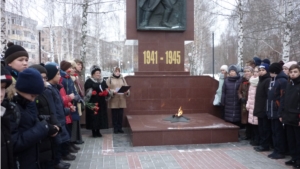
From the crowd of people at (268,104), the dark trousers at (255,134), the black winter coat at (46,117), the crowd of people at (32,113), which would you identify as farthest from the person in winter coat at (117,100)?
the black winter coat at (46,117)

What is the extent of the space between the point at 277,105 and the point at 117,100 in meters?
3.90

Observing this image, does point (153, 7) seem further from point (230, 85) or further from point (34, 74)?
point (34, 74)

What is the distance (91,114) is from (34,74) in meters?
4.20

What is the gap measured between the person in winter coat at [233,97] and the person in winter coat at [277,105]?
1.36m

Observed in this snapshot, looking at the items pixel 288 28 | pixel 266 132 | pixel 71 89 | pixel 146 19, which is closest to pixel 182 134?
pixel 266 132

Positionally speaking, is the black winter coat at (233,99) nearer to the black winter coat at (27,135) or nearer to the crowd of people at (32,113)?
the crowd of people at (32,113)

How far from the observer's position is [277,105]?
203 inches

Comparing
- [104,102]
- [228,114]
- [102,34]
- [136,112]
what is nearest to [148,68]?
[136,112]

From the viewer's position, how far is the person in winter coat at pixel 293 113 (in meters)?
4.47

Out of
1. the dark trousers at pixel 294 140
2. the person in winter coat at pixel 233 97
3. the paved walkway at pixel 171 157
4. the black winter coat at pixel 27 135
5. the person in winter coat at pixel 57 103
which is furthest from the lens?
the person in winter coat at pixel 233 97

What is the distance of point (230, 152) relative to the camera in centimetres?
552

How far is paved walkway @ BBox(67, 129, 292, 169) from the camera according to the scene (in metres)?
4.78

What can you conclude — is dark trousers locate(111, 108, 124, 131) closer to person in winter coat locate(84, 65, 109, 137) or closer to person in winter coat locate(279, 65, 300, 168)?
person in winter coat locate(84, 65, 109, 137)

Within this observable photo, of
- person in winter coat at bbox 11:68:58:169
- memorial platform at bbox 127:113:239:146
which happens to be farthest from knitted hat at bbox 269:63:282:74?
person in winter coat at bbox 11:68:58:169
